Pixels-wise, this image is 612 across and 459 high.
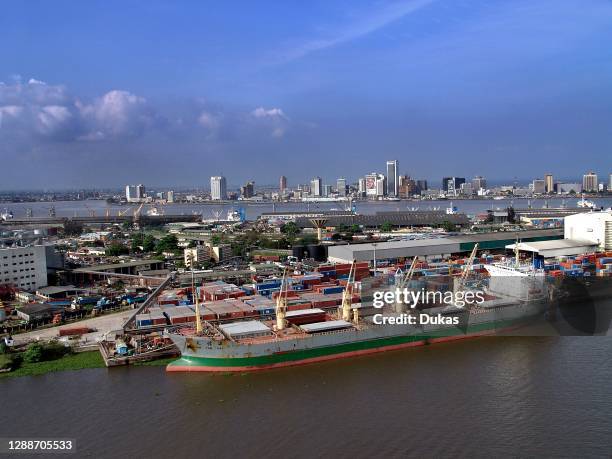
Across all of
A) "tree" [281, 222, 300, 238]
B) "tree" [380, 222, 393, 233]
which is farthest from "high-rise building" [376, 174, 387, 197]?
"tree" [281, 222, 300, 238]

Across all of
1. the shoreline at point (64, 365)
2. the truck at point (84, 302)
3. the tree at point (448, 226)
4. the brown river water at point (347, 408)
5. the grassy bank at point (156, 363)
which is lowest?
the brown river water at point (347, 408)

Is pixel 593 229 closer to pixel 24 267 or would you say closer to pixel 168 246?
pixel 168 246

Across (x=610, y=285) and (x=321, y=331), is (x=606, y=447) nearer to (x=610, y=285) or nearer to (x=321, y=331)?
(x=321, y=331)

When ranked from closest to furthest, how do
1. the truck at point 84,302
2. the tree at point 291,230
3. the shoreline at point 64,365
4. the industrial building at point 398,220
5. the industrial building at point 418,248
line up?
the shoreline at point 64,365 → the truck at point 84,302 → the industrial building at point 418,248 → the tree at point 291,230 → the industrial building at point 398,220

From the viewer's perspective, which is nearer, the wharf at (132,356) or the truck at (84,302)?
the wharf at (132,356)

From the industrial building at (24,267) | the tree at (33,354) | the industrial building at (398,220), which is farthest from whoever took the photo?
the industrial building at (398,220)

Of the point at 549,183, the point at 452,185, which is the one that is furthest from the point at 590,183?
the point at 452,185

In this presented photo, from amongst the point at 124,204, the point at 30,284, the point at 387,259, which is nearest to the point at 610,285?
the point at 387,259

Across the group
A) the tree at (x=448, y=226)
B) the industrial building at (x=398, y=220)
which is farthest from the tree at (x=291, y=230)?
the tree at (x=448, y=226)

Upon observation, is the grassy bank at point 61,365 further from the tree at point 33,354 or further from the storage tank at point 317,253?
the storage tank at point 317,253

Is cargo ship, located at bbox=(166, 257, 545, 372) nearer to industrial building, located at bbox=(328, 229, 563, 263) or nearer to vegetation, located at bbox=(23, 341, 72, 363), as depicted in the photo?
vegetation, located at bbox=(23, 341, 72, 363)
